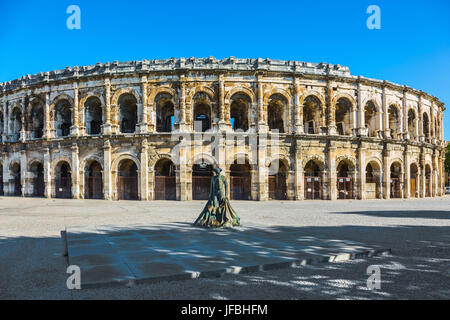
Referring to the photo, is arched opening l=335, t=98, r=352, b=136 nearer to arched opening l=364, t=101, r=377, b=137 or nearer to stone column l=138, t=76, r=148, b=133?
arched opening l=364, t=101, r=377, b=137

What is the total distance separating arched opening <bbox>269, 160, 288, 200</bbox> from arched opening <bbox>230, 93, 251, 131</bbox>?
Answer: 11.5 ft

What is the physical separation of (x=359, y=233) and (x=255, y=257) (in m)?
3.97

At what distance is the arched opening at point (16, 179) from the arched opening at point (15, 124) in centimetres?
217

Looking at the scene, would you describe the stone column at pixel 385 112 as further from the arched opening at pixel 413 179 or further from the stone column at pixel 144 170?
the stone column at pixel 144 170

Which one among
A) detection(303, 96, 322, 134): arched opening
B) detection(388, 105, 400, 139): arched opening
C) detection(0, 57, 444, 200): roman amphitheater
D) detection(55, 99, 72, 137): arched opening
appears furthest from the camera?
Result: detection(388, 105, 400, 139): arched opening

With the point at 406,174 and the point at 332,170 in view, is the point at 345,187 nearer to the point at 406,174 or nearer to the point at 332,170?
the point at 332,170

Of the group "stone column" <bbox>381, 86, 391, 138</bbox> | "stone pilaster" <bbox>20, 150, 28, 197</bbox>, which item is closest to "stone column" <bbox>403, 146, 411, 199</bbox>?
"stone column" <bbox>381, 86, 391, 138</bbox>

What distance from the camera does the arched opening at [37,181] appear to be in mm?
22234

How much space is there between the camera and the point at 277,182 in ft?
66.9

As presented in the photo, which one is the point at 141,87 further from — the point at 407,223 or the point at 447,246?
the point at 447,246

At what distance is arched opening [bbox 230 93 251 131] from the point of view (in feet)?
65.0

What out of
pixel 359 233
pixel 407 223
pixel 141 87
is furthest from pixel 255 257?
pixel 141 87

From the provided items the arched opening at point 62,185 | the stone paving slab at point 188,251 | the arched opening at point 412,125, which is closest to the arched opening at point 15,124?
the arched opening at point 62,185

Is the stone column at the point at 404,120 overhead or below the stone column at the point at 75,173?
overhead
